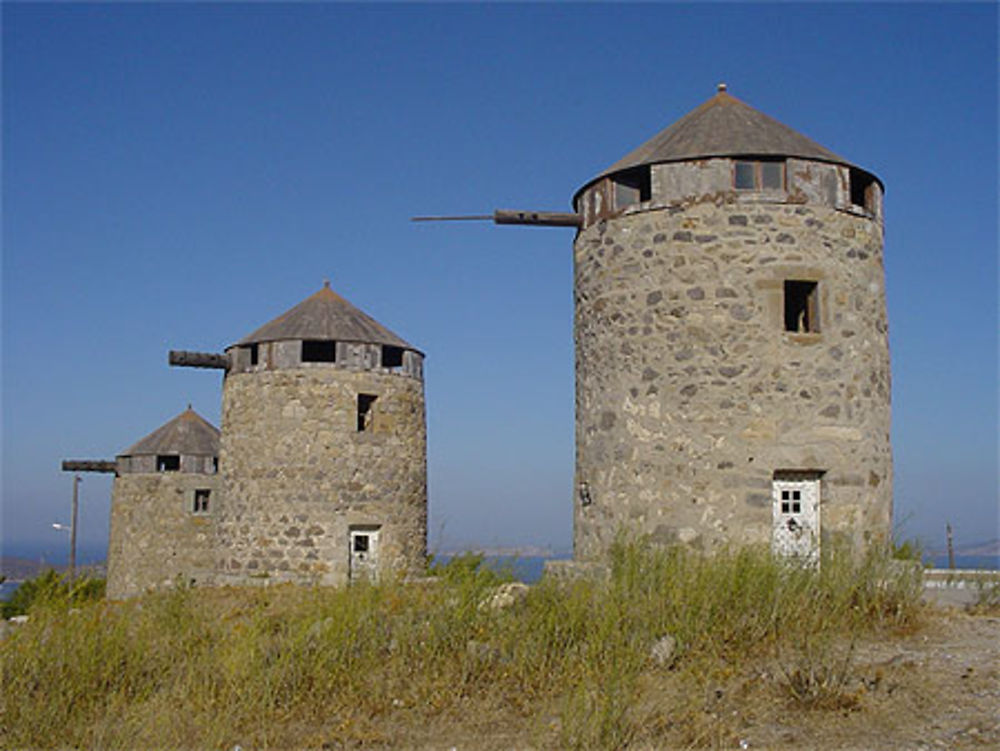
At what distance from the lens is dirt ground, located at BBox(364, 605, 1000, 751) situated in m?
6.72

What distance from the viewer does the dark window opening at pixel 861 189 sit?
1296 cm

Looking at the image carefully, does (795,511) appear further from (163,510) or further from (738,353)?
(163,510)

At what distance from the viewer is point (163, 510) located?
25984 millimetres

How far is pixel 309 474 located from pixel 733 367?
1132cm

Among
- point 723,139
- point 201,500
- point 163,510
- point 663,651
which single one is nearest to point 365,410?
point 201,500

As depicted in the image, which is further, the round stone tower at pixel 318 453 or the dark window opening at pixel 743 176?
the round stone tower at pixel 318 453

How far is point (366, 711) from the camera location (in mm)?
7695

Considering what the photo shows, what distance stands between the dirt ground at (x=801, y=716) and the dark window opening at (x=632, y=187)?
6.51 m

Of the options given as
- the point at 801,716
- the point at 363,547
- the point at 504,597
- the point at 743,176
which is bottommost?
the point at 801,716

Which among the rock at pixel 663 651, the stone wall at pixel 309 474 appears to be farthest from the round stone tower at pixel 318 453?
the rock at pixel 663 651

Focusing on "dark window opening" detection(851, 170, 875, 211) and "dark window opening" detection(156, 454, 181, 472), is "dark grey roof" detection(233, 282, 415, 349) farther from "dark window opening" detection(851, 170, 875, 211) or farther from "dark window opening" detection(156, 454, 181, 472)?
"dark window opening" detection(851, 170, 875, 211)

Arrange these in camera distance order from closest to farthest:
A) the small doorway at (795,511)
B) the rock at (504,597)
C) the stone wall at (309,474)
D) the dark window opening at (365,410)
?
1. the rock at (504,597)
2. the small doorway at (795,511)
3. the stone wall at (309,474)
4. the dark window opening at (365,410)

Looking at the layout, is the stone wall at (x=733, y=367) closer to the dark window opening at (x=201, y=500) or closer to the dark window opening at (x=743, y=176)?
the dark window opening at (x=743, y=176)

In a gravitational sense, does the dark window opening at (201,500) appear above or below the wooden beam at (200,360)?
below
